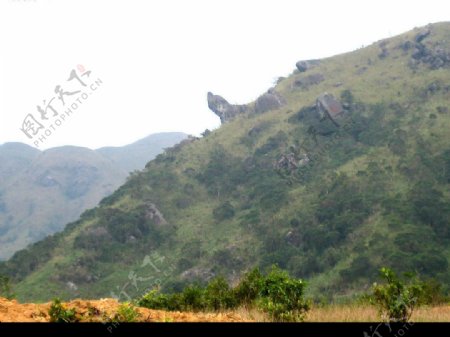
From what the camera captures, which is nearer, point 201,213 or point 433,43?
point 201,213

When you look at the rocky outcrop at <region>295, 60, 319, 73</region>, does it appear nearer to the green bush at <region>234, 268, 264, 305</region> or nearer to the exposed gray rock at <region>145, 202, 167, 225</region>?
the exposed gray rock at <region>145, 202, 167, 225</region>

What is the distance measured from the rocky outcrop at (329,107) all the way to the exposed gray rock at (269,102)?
1448 cm

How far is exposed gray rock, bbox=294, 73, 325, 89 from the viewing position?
99.0 meters

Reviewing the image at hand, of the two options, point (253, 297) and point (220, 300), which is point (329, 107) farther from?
point (220, 300)

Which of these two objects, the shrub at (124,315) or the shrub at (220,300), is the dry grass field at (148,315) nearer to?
the shrub at (124,315)

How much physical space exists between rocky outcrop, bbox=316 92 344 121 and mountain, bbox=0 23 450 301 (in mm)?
205

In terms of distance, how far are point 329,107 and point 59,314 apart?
256 feet

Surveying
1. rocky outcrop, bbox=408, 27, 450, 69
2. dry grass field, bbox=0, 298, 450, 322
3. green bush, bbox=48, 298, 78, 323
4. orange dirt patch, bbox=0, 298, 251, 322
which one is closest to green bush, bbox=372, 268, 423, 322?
dry grass field, bbox=0, 298, 450, 322

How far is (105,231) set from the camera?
224 ft

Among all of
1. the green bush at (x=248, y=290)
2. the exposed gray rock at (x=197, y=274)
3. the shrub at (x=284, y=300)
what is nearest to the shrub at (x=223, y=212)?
the exposed gray rock at (x=197, y=274)

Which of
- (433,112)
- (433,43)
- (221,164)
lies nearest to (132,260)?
(221,164)

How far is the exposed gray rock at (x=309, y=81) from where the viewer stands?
325ft
